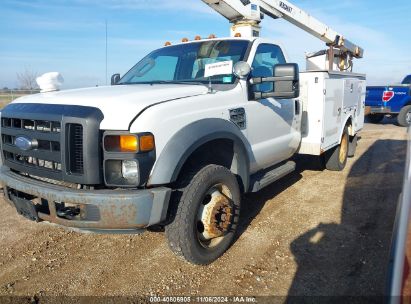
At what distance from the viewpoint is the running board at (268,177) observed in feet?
13.0

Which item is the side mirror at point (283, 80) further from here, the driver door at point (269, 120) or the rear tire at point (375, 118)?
the rear tire at point (375, 118)

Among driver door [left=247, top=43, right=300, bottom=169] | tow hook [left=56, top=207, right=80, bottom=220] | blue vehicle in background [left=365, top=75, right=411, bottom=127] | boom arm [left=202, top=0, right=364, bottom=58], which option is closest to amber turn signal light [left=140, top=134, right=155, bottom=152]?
tow hook [left=56, top=207, right=80, bottom=220]

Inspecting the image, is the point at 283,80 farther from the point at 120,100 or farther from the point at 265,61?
the point at 120,100

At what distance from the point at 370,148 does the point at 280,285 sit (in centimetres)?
686

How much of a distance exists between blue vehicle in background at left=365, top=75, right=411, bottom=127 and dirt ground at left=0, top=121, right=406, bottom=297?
9311mm

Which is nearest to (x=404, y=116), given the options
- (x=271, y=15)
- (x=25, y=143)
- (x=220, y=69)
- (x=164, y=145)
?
(x=271, y=15)

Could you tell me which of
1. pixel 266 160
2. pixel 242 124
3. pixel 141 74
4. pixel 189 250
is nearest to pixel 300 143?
pixel 266 160

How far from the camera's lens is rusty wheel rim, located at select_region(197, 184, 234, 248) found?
10.4 feet

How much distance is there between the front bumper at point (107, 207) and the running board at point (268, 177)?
4.86 ft

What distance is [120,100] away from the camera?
2748 millimetres

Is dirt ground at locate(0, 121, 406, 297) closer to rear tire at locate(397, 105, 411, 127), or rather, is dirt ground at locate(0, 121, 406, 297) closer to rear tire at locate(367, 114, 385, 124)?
rear tire at locate(397, 105, 411, 127)

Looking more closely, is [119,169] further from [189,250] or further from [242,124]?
[242,124]

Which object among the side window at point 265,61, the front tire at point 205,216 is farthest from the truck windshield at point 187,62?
the front tire at point 205,216

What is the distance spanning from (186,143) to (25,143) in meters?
1.30
